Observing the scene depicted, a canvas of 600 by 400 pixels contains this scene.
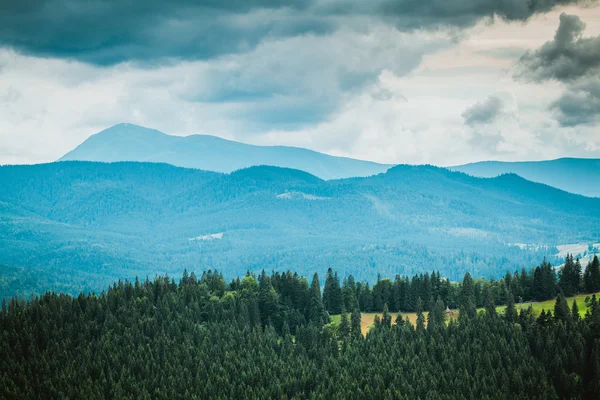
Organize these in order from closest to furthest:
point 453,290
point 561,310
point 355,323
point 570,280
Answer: point 561,310 → point 355,323 → point 570,280 → point 453,290

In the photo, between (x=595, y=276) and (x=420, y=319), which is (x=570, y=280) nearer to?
(x=595, y=276)

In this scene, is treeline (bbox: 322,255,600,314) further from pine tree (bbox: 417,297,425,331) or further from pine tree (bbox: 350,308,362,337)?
pine tree (bbox: 350,308,362,337)

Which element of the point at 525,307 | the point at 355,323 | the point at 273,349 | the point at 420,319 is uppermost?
the point at 525,307

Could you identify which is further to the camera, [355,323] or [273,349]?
[355,323]

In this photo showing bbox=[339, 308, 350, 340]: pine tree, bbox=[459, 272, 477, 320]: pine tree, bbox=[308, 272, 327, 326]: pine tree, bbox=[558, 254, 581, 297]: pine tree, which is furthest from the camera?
bbox=[308, 272, 327, 326]: pine tree

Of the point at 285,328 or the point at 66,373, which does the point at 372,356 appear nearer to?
the point at 285,328

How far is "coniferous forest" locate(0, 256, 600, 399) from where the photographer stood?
4986 inches

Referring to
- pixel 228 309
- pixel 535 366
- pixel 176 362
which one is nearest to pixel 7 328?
pixel 176 362

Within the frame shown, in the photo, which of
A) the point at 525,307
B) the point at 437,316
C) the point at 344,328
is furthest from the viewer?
the point at 525,307

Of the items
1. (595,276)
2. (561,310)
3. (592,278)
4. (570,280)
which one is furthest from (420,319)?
(595,276)

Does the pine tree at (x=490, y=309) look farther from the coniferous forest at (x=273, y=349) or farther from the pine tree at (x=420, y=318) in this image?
the pine tree at (x=420, y=318)

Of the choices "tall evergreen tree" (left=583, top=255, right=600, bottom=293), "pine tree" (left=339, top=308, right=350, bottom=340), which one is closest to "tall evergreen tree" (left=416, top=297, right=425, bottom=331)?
"pine tree" (left=339, top=308, right=350, bottom=340)

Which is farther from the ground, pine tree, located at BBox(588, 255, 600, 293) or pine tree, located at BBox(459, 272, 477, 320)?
pine tree, located at BBox(588, 255, 600, 293)

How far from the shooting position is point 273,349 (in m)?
152
